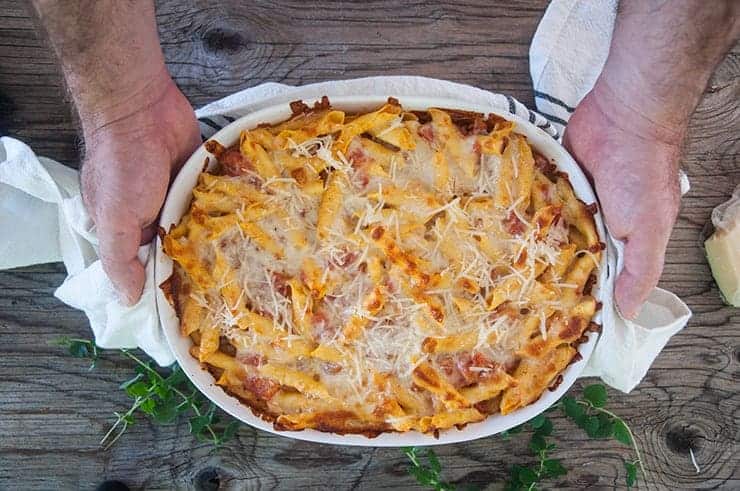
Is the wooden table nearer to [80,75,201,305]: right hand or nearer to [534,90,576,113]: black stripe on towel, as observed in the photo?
[534,90,576,113]: black stripe on towel

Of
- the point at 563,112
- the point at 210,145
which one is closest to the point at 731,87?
the point at 563,112

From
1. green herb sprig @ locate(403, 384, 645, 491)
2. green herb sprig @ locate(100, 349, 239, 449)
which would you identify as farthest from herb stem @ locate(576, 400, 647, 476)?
green herb sprig @ locate(100, 349, 239, 449)

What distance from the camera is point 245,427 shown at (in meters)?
2.10

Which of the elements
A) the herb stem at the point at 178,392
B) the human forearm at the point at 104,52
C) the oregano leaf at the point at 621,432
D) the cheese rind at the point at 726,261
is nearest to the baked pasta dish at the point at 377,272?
the human forearm at the point at 104,52

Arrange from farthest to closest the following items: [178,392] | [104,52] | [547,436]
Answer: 1. [547,436]
2. [178,392]
3. [104,52]

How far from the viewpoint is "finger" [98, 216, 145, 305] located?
1.67m

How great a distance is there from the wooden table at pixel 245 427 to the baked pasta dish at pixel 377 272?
420mm

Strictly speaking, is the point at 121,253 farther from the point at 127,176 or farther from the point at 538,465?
the point at 538,465

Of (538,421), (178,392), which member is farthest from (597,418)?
(178,392)

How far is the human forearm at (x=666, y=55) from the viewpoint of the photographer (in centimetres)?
168

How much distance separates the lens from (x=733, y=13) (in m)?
1.67

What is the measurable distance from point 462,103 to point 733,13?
56cm

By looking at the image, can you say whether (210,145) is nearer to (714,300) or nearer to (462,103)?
(462,103)

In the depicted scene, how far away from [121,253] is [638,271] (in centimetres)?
105
